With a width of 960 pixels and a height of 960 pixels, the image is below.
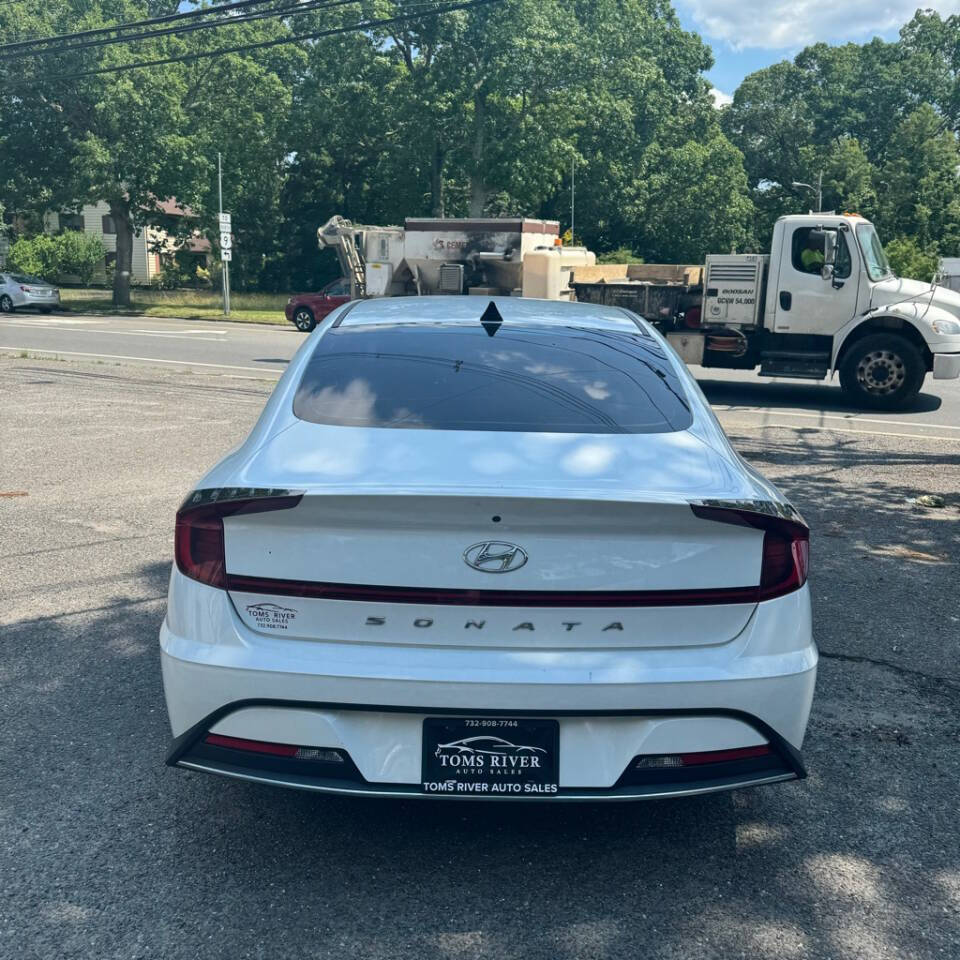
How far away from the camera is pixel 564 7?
49.8m

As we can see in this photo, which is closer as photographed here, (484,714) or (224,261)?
(484,714)

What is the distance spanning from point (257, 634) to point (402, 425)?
878 mm

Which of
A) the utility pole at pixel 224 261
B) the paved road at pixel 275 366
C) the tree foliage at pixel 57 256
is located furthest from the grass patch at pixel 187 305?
the tree foliage at pixel 57 256

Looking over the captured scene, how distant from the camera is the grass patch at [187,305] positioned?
3812 centimetres

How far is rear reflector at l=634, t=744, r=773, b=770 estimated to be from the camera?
119 inches

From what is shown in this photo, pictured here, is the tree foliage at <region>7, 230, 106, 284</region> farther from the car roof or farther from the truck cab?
the car roof

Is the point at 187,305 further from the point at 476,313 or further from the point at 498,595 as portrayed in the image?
the point at 498,595

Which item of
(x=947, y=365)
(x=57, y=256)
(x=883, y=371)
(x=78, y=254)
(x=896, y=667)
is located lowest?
(x=57, y=256)

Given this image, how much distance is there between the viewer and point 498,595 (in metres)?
2.99

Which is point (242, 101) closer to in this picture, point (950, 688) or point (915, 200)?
point (915, 200)

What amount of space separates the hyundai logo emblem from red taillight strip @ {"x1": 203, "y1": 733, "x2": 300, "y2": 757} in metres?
0.72

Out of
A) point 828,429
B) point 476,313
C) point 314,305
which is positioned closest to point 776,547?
point 476,313

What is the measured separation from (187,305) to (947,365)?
36042 millimetres

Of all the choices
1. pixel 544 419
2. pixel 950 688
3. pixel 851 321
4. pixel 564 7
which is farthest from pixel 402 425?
pixel 564 7
